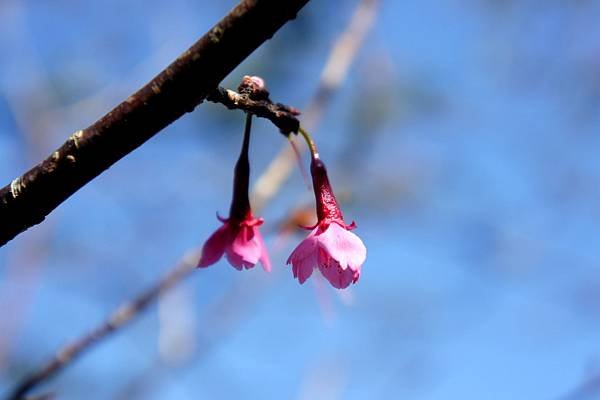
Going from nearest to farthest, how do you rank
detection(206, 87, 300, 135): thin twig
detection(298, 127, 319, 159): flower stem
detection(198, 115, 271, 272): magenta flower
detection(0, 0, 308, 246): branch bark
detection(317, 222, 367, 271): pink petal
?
detection(0, 0, 308, 246): branch bark
detection(206, 87, 300, 135): thin twig
detection(298, 127, 319, 159): flower stem
detection(317, 222, 367, 271): pink petal
detection(198, 115, 271, 272): magenta flower

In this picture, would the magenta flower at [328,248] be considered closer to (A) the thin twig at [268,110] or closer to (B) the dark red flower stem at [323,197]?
(B) the dark red flower stem at [323,197]

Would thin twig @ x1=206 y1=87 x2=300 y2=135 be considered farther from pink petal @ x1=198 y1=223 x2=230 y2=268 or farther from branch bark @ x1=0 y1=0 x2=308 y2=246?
pink petal @ x1=198 y1=223 x2=230 y2=268

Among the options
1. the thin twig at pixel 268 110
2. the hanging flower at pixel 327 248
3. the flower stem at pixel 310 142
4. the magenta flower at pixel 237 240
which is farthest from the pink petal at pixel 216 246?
the thin twig at pixel 268 110

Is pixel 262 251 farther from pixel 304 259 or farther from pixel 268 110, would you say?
pixel 268 110

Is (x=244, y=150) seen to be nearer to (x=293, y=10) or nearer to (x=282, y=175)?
(x=293, y=10)

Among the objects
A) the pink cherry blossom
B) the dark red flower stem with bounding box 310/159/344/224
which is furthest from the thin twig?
the pink cherry blossom

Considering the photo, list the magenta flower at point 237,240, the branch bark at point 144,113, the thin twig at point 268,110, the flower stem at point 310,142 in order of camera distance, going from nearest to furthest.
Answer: the branch bark at point 144,113, the thin twig at point 268,110, the flower stem at point 310,142, the magenta flower at point 237,240

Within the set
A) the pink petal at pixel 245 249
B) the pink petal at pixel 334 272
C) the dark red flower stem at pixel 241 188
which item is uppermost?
the dark red flower stem at pixel 241 188
